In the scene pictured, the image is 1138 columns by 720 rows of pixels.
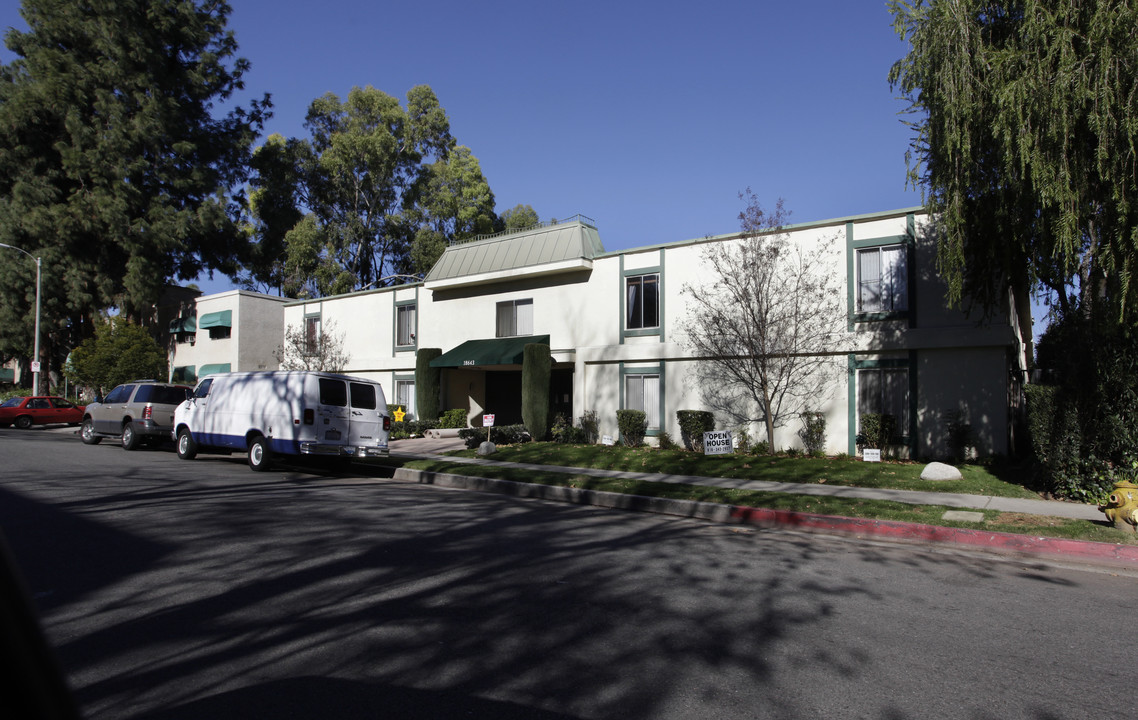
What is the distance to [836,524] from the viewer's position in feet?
34.6

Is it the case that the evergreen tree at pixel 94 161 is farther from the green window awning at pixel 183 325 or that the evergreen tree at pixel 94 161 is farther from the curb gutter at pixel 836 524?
the curb gutter at pixel 836 524

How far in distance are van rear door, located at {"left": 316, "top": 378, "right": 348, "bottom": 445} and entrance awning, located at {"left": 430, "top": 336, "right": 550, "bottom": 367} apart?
26.8 ft

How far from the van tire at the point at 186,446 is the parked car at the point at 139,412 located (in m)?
1.56

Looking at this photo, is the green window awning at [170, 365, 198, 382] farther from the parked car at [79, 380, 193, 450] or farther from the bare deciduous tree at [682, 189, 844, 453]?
the bare deciduous tree at [682, 189, 844, 453]

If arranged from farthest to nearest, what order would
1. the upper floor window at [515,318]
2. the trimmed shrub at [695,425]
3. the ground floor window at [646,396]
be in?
1. the upper floor window at [515,318]
2. the ground floor window at [646,396]
3. the trimmed shrub at [695,425]

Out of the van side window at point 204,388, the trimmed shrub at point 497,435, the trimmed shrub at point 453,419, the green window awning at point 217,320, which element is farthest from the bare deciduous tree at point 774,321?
the green window awning at point 217,320

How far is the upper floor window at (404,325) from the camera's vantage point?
95.5ft

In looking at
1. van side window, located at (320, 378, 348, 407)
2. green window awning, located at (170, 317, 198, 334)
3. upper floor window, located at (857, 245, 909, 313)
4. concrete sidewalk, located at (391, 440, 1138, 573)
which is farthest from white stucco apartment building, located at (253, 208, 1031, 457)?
van side window, located at (320, 378, 348, 407)

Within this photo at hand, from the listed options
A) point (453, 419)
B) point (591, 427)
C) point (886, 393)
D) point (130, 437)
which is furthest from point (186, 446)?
point (886, 393)

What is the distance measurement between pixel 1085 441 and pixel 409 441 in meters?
18.7

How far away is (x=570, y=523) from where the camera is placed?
10.4 metres

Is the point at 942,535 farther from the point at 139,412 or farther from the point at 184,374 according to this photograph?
the point at 184,374

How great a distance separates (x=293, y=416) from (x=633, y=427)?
998 centimetres

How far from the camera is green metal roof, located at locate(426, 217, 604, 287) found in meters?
23.7
